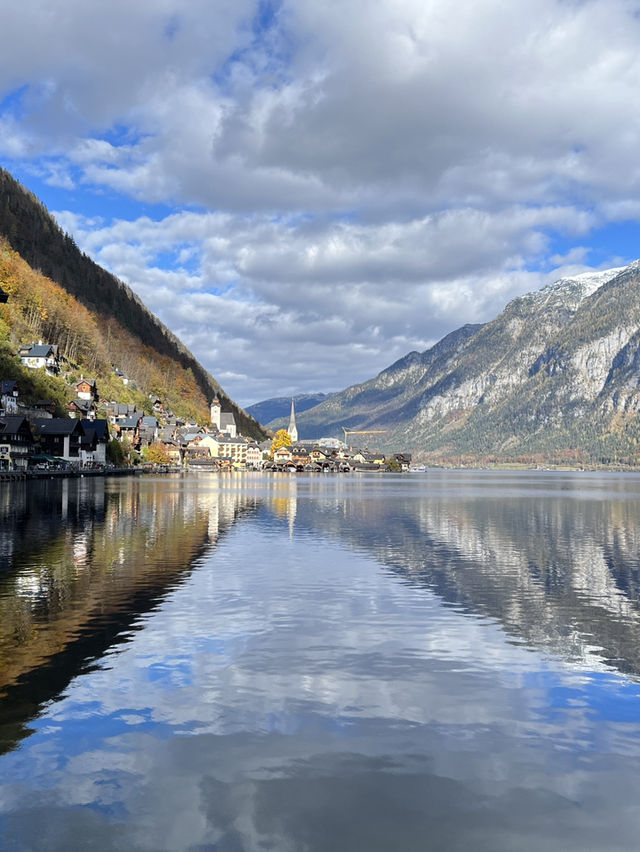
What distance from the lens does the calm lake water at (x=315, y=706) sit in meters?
12.1

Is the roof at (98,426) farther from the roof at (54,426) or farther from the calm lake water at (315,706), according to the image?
the calm lake water at (315,706)

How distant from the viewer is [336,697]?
18297 mm

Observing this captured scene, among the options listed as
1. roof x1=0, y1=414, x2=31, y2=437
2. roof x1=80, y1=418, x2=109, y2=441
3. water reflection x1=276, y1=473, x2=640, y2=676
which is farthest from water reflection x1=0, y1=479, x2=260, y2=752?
roof x1=80, y1=418, x2=109, y2=441

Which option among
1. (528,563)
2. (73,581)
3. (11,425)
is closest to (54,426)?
(11,425)

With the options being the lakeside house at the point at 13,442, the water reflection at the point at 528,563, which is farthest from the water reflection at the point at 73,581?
the lakeside house at the point at 13,442

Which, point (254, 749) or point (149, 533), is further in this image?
point (149, 533)

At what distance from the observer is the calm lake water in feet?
39.6

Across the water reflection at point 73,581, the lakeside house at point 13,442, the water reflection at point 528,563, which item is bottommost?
the water reflection at point 528,563

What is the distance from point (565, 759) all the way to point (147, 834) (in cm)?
827

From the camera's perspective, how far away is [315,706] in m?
17.5

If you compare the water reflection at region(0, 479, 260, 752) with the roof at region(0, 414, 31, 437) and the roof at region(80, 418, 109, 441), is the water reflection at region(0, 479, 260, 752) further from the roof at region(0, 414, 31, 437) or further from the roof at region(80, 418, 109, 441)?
the roof at region(80, 418, 109, 441)

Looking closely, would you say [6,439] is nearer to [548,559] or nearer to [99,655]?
[548,559]

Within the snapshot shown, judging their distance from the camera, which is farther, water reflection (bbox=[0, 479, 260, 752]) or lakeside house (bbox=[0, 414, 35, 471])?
lakeside house (bbox=[0, 414, 35, 471])

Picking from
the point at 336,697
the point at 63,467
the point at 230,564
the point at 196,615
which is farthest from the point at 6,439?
the point at 336,697
